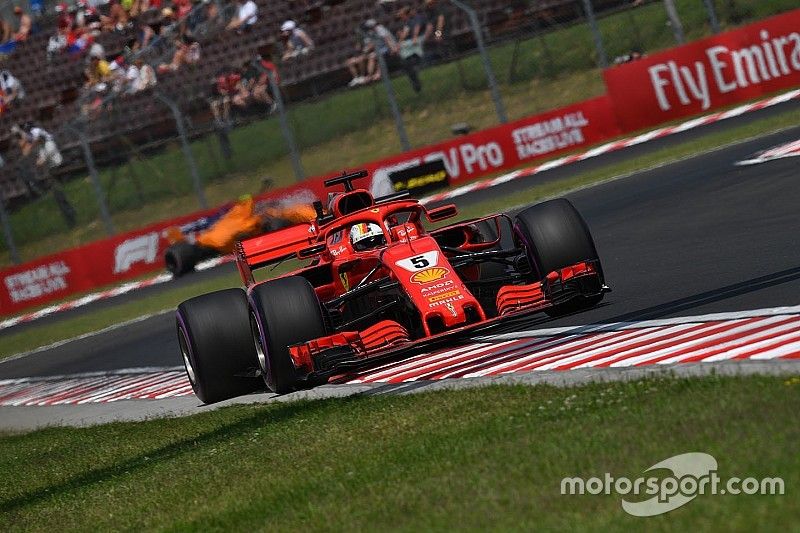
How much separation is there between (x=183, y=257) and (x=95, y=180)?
10.0ft

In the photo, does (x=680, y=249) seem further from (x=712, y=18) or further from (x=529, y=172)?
(x=712, y=18)

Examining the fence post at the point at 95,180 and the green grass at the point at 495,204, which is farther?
the fence post at the point at 95,180

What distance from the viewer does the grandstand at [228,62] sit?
2578 centimetres

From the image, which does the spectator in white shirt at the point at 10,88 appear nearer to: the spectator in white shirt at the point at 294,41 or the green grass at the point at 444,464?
the spectator in white shirt at the point at 294,41

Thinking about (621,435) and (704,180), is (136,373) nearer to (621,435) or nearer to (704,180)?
(704,180)

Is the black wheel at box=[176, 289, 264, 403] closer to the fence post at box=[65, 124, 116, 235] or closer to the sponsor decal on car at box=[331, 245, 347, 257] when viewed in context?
the sponsor decal on car at box=[331, 245, 347, 257]

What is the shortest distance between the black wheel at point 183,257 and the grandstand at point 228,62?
2529mm

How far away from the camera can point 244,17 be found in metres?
29.9

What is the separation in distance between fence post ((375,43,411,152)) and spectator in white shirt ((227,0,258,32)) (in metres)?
4.76

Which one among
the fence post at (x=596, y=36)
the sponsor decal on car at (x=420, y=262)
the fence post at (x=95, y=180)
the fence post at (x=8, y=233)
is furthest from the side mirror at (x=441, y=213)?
the fence post at (x=8, y=233)

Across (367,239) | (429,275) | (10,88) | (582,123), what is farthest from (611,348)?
(10,88)

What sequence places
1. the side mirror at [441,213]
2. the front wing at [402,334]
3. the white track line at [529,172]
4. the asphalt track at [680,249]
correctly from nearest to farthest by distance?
the front wing at [402,334] < the asphalt track at [680,249] < the side mirror at [441,213] < the white track line at [529,172]

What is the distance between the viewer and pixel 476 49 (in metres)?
25.7

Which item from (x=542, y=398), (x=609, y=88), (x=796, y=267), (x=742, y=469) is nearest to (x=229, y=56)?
(x=609, y=88)
